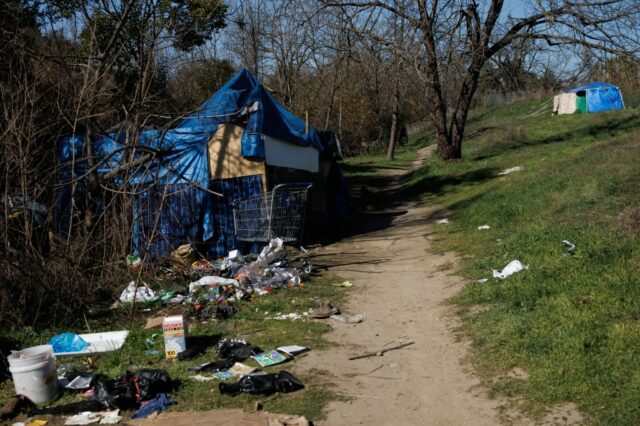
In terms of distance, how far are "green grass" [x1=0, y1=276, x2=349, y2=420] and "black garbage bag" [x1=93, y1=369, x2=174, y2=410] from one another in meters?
0.15

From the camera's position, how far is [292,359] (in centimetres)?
611

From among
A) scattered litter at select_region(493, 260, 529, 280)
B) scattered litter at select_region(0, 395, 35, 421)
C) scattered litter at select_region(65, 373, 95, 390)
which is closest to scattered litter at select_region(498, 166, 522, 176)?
scattered litter at select_region(493, 260, 529, 280)

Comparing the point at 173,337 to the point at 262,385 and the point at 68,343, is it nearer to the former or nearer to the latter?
the point at 68,343

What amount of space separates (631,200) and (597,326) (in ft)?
14.4

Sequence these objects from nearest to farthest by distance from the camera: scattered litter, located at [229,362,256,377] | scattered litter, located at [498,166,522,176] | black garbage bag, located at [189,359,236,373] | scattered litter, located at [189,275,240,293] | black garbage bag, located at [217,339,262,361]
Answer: scattered litter, located at [229,362,256,377] → black garbage bag, located at [189,359,236,373] → black garbage bag, located at [217,339,262,361] → scattered litter, located at [189,275,240,293] → scattered litter, located at [498,166,522,176]

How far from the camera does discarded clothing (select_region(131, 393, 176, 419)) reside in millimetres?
4977

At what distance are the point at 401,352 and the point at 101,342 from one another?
313 cm

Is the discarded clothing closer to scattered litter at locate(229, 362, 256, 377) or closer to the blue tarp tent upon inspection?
scattered litter at locate(229, 362, 256, 377)

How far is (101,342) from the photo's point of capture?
6648 millimetres

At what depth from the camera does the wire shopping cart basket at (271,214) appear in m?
11.4

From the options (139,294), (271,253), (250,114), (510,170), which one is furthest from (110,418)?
(510,170)

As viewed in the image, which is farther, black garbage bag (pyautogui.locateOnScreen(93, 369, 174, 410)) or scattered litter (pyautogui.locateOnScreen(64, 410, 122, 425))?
black garbage bag (pyautogui.locateOnScreen(93, 369, 174, 410))

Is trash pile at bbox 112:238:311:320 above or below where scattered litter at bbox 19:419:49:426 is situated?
above

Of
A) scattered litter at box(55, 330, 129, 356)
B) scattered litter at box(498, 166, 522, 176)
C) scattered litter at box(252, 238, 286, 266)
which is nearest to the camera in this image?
scattered litter at box(55, 330, 129, 356)
